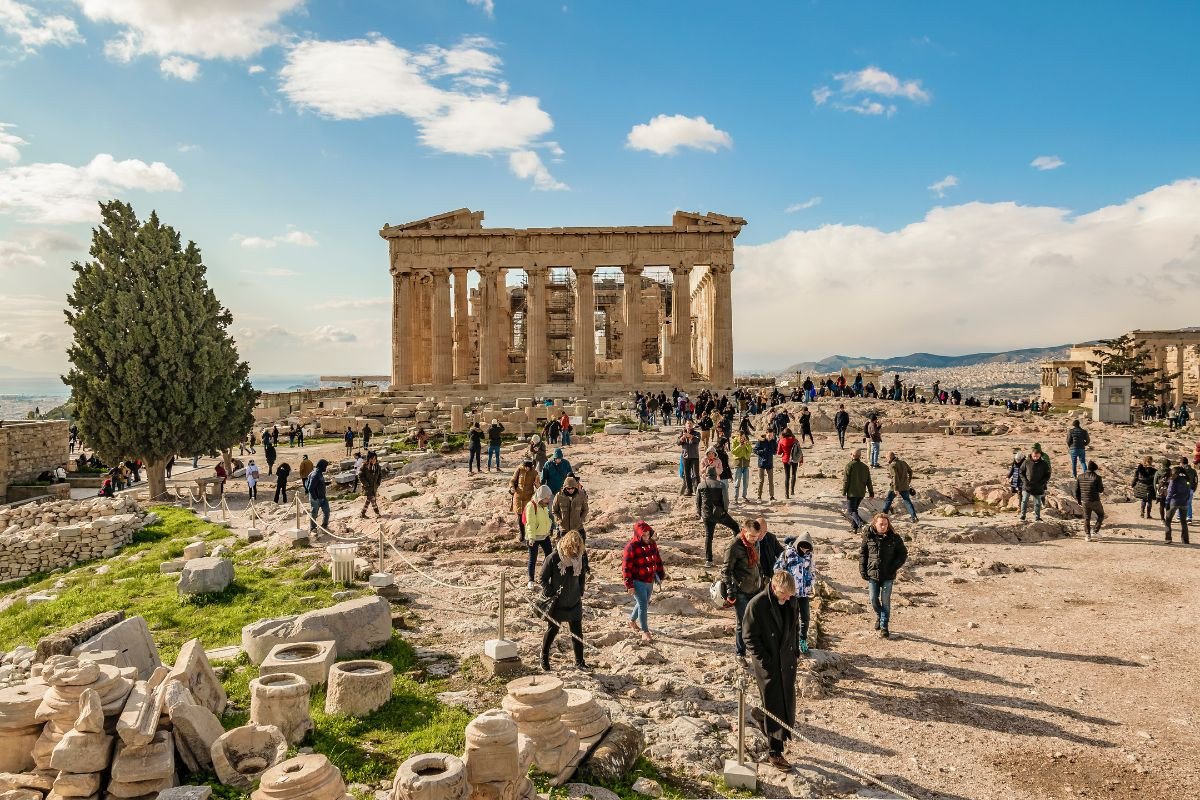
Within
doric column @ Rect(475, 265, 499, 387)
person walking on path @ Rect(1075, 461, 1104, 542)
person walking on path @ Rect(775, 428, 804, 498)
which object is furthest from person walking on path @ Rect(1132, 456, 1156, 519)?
doric column @ Rect(475, 265, 499, 387)

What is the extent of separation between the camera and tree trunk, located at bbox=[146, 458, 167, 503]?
27094 mm

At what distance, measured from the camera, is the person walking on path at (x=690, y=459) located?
18.2 m

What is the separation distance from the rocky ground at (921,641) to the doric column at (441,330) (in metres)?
27.6

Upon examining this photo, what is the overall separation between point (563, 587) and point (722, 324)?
38941mm

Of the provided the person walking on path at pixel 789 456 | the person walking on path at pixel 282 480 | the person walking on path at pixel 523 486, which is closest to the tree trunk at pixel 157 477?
the person walking on path at pixel 282 480

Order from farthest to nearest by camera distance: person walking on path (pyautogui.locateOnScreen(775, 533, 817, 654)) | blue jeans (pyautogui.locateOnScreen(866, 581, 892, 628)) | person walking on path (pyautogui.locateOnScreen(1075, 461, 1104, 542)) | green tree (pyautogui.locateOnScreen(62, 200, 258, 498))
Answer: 1. green tree (pyautogui.locateOnScreen(62, 200, 258, 498))
2. person walking on path (pyautogui.locateOnScreen(1075, 461, 1104, 542))
3. blue jeans (pyautogui.locateOnScreen(866, 581, 892, 628))
4. person walking on path (pyautogui.locateOnScreen(775, 533, 817, 654))

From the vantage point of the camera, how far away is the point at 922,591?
41.7ft

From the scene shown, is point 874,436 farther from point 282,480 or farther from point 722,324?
point 722,324

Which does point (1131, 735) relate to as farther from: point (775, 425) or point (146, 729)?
point (775, 425)

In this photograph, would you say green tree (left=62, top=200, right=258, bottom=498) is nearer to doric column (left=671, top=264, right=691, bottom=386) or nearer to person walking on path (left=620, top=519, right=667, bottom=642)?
person walking on path (left=620, top=519, right=667, bottom=642)

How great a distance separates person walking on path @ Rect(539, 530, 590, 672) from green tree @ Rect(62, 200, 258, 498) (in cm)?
2270

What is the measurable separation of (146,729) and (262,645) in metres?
3.11

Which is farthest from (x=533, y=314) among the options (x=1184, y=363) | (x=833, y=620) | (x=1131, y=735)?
(x=1184, y=363)

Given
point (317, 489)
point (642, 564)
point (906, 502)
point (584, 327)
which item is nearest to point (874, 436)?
point (906, 502)
